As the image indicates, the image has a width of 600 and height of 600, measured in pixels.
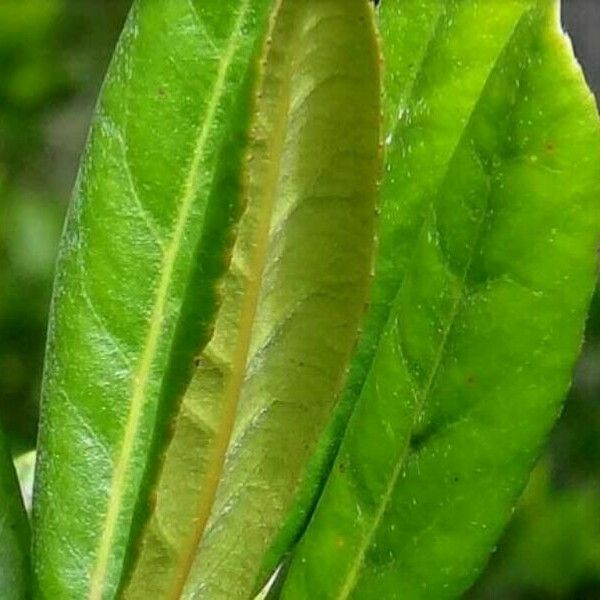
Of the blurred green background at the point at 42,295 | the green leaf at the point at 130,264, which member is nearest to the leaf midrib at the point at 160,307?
the green leaf at the point at 130,264

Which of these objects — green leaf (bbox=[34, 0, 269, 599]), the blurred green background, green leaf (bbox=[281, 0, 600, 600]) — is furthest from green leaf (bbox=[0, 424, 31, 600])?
the blurred green background

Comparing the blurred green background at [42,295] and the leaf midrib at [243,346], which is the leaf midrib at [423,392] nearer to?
the leaf midrib at [243,346]

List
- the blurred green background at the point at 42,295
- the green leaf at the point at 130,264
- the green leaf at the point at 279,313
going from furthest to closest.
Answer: the blurred green background at the point at 42,295 → the green leaf at the point at 130,264 → the green leaf at the point at 279,313

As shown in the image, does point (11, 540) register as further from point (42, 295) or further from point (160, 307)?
point (42, 295)

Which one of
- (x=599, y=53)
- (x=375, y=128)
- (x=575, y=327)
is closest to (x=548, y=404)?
(x=575, y=327)

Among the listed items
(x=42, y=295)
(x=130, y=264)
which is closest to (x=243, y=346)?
(x=130, y=264)
